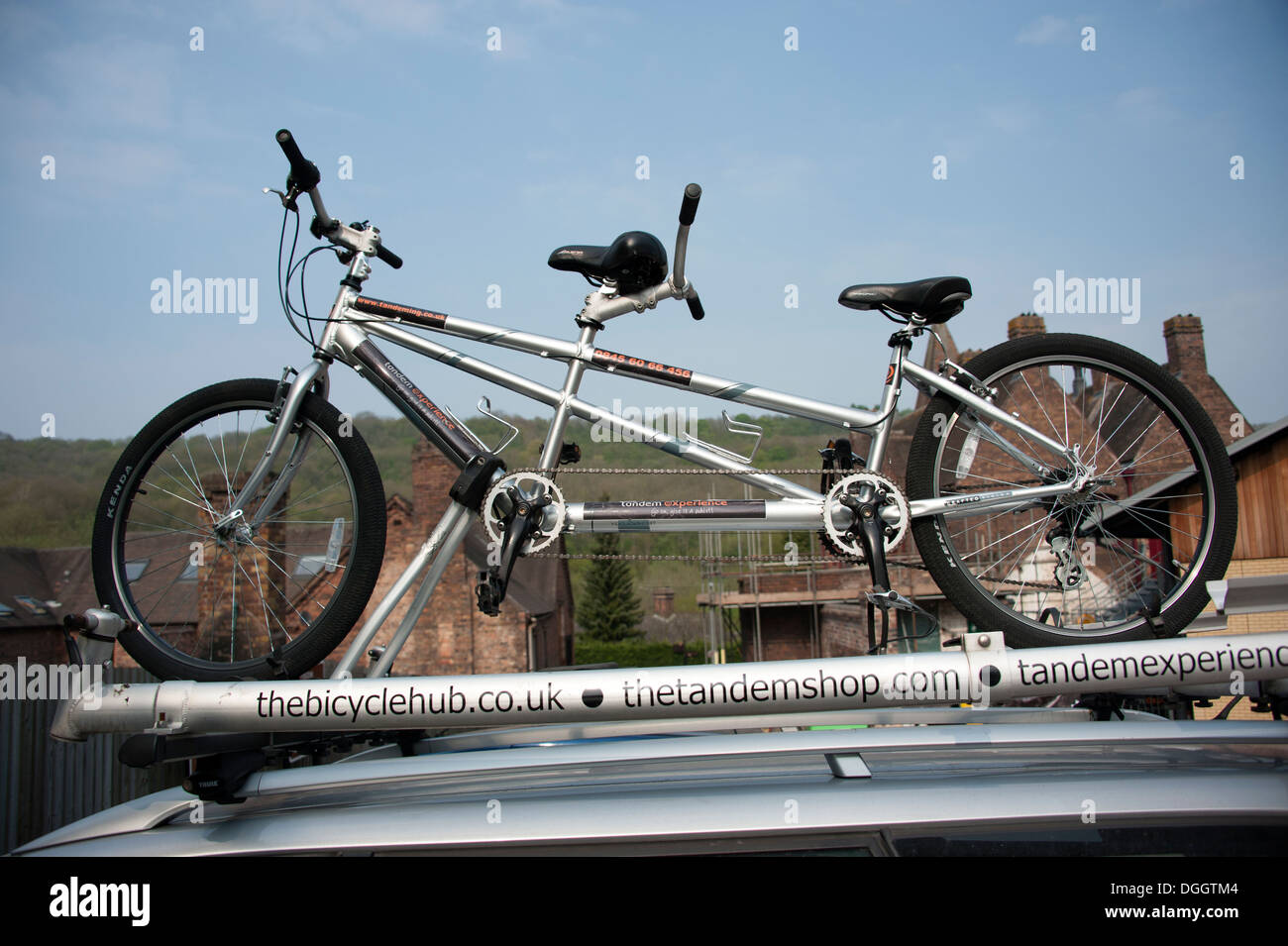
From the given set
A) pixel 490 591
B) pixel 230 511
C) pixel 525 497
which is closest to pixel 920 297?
pixel 525 497

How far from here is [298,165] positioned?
9.33 feet

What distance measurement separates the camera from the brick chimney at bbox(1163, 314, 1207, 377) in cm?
2758

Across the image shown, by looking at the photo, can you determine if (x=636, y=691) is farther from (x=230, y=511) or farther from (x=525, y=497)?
(x=230, y=511)

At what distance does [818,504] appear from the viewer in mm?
2846

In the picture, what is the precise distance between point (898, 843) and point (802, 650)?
22.9 metres

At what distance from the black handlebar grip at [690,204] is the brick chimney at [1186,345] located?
99.4ft

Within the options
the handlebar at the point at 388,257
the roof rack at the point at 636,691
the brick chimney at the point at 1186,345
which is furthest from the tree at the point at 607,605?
the roof rack at the point at 636,691

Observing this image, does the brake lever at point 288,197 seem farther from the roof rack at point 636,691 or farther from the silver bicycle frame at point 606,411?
the roof rack at point 636,691

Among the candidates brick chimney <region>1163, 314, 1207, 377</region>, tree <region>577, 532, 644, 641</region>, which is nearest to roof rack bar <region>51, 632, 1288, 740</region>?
brick chimney <region>1163, 314, 1207, 377</region>

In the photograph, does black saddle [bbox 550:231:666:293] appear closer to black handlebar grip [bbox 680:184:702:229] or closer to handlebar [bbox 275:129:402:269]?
black handlebar grip [bbox 680:184:702:229]

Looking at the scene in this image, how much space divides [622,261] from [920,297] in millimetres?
1032

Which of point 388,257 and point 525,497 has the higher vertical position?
point 388,257

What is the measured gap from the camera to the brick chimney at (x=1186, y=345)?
27.6 meters
